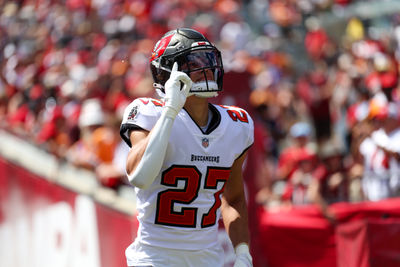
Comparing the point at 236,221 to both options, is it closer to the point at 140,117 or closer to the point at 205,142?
the point at 205,142

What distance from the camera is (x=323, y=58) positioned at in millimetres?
12602

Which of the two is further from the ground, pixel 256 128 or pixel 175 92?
pixel 256 128

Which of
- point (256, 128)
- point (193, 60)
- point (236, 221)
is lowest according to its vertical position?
point (236, 221)

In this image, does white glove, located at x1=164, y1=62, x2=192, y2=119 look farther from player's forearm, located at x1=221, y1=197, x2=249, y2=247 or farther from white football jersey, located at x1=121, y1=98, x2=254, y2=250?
player's forearm, located at x1=221, y1=197, x2=249, y2=247

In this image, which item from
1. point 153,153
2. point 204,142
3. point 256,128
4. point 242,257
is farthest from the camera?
point 256,128

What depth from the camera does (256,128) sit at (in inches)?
290

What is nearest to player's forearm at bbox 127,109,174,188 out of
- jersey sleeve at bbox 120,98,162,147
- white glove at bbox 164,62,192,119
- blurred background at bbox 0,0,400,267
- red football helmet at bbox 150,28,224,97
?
white glove at bbox 164,62,192,119

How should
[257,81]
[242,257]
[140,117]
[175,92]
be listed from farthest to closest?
[257,81] < [242,257] < [140,117] < [175,92]

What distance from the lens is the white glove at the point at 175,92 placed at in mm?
3250

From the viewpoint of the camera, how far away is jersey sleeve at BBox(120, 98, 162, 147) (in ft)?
11.3

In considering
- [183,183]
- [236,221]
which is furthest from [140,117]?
[236,221]

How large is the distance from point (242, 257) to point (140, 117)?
91 cm

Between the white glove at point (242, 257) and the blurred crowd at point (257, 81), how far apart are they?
1.36 m

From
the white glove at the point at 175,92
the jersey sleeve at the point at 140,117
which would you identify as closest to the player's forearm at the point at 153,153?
the white glove at the point at 175,92
